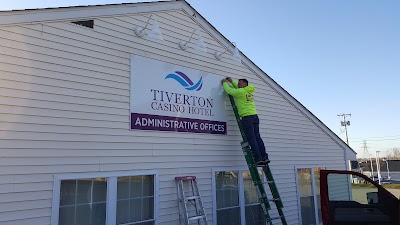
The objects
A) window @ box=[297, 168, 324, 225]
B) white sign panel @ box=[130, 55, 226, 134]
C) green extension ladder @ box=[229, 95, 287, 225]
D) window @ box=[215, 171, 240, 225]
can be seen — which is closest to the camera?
white sign panel @ box=[130, 55, 226, 134]

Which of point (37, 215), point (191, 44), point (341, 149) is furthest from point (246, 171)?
point (341, 149)

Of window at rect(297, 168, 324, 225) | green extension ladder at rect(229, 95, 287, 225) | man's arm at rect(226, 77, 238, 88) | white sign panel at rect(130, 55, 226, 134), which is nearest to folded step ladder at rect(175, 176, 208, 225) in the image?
white sign panel at rect(130, 55, 226, 134)

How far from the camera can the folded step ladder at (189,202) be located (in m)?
6.10

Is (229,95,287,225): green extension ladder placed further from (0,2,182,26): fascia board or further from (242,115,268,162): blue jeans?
(0,2,182,26): fascia board

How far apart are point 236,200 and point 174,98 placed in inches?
115

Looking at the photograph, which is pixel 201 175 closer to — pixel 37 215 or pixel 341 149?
pixel 37 215

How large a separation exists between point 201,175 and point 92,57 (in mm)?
3294

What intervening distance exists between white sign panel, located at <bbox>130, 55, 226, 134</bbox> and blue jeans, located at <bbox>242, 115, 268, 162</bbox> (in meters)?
0.63

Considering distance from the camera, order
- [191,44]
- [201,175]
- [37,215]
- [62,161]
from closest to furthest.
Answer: [37,215] → [62,161] → [201,175] → [191,44]

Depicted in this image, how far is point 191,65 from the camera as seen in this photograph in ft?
23.5

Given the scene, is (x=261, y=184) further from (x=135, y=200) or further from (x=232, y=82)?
(x=135, y=200)

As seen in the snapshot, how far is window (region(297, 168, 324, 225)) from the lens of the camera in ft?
31.2

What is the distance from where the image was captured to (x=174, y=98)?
6.60 meters

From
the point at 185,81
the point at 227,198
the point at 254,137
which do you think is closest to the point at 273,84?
the point at 254,137
